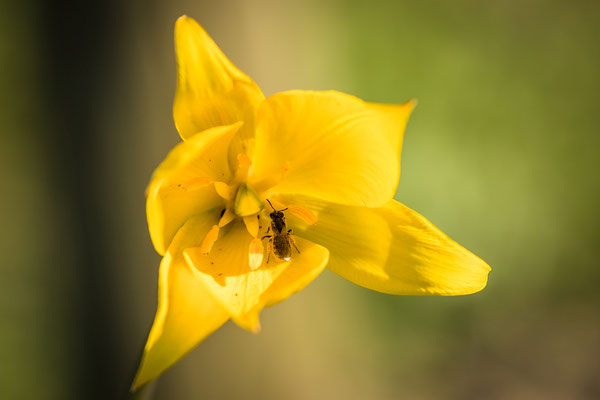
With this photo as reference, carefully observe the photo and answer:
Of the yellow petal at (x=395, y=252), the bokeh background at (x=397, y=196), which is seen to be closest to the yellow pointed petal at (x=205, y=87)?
the yellow petal at (x=395, y=252)

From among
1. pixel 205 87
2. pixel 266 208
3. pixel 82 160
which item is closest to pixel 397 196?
pixel 82 160

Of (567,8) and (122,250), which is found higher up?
(567,8)

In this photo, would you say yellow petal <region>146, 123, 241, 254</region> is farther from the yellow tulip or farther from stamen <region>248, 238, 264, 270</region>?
stamen <region>248, 238, 264, 270</region>

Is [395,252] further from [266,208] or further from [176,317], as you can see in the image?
[176,317]

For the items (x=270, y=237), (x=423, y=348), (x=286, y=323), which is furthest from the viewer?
(x=423, y=348)

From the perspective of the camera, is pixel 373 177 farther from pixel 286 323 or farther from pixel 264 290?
pixel 286 323

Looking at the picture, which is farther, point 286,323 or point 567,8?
point 567,8

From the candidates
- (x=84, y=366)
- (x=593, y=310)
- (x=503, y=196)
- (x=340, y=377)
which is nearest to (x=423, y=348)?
(x=340, y=377)

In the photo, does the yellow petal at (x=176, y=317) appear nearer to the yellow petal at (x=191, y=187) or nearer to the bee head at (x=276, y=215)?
the yellow petal at (x=191, y=187)
